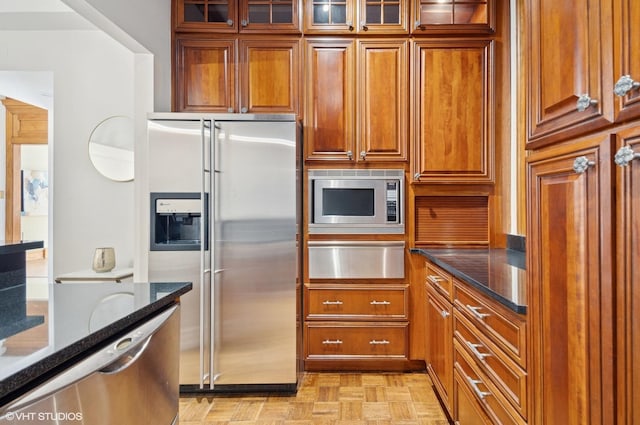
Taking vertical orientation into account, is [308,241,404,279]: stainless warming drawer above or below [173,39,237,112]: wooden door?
below

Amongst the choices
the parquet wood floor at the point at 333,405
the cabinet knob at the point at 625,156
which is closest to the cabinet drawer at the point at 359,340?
the parquet wood floor at the point at 333,405

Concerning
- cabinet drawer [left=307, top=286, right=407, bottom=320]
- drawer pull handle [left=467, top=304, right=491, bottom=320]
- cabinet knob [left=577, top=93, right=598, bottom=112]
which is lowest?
cabinet drawer [left=307, top=286, right=407, bottom=320]

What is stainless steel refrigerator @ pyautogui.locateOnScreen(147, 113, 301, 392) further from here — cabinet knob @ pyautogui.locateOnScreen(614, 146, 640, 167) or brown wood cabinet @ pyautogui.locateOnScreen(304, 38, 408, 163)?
cabinet knob @ pyautogui.locateOnScreen(614, 146, 640, 167)

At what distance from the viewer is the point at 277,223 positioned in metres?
2.50

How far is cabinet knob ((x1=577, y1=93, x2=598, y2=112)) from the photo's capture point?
0.85 metres

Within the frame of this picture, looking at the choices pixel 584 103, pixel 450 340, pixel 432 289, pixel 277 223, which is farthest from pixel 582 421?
pixel 277 223

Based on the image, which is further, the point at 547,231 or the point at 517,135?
the point at 517,135

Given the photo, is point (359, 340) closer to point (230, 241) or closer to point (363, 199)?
point (363, 199)

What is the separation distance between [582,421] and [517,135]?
2117 millimetres

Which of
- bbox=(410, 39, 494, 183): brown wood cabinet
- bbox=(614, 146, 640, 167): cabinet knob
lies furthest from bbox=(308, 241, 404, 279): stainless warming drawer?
bbox=(614, 146, 640, 167): cabinet knob

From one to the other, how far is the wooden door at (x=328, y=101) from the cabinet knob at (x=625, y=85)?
2062 mm

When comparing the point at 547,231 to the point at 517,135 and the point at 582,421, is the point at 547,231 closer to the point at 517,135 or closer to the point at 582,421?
the point at 582,421

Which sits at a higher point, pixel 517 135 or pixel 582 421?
pixel 517 135

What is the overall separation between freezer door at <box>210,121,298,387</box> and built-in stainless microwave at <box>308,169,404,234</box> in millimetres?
331
